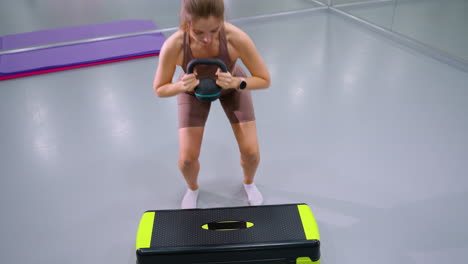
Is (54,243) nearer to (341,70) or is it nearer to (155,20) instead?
(341,70)

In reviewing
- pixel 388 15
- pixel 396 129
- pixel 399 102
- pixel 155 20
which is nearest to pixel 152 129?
pixel 396 129

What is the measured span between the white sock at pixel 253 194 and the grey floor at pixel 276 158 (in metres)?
0.06

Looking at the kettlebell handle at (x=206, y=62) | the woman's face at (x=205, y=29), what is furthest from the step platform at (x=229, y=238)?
the woman's face at (x=205, y=29)

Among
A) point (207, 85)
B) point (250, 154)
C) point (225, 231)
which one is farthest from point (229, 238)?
point (207, 85)

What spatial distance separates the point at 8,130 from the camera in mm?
3006

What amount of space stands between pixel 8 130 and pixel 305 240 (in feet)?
8.34

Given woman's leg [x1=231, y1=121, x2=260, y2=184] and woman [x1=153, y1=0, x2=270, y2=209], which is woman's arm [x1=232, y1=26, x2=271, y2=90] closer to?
woman [x1=153, y1=0, x2=270, y2=209]

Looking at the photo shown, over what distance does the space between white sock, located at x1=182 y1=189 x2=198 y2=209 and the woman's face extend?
96 cm

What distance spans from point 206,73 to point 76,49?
3.05 meters

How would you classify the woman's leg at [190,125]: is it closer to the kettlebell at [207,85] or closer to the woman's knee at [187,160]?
the woman's knee at [187,160]

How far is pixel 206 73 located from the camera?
5.98ft

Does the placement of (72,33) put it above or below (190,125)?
below

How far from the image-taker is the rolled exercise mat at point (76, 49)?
12.8 feet

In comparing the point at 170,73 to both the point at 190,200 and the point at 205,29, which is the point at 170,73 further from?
the point at 190,200
